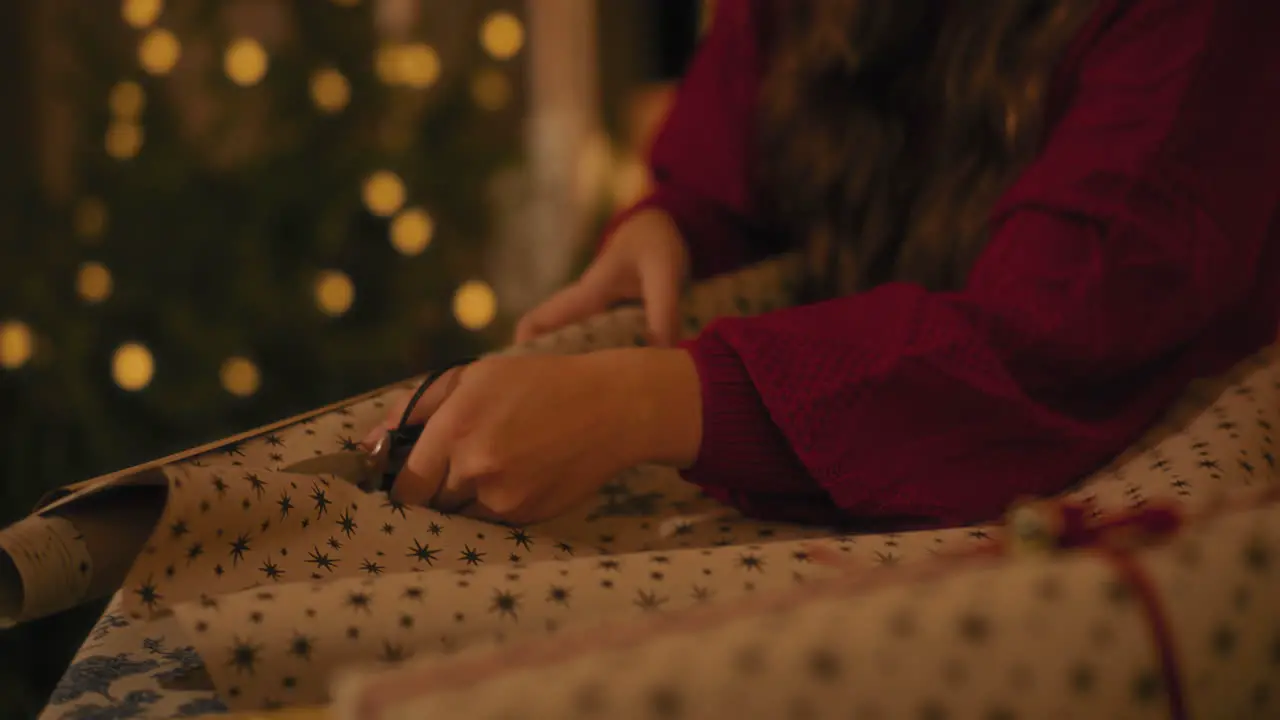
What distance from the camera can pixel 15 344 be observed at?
48.2 inches

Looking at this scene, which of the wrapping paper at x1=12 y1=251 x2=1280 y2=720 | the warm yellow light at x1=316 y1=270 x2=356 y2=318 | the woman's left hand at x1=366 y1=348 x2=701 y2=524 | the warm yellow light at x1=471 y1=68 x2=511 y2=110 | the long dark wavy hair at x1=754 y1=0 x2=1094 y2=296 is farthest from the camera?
the warm yellow light at x1=471 y1=68 x2=511 y2=110

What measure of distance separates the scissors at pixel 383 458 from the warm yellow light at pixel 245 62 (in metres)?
0.96

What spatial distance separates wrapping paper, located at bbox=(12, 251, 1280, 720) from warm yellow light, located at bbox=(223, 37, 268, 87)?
0.88 metres

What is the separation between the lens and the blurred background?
1.24 metres

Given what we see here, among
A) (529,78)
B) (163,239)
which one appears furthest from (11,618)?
(529,78)

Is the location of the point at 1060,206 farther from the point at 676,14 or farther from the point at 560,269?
the point at 676,14

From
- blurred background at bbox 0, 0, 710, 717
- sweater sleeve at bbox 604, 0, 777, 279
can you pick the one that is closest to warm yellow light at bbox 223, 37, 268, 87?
→ blurred background at bbox 0, 0, 710, 717

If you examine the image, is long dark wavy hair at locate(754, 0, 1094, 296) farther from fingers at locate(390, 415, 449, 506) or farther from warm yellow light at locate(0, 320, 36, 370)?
warm yellow light at locate(0, 320, 36, 370)

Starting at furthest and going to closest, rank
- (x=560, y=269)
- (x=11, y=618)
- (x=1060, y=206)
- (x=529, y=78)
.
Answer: (x=529, y=78)
(x=560, y=269)
(x=1060, y=206)
(x=11, y=618)

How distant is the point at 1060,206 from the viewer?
0.53 metres

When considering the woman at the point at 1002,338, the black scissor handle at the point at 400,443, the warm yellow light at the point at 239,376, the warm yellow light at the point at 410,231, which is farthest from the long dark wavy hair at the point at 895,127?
the warm yellow light at the point at 239,376

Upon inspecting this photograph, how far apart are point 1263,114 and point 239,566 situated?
584 millimetres

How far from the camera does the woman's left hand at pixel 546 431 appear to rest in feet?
1.49

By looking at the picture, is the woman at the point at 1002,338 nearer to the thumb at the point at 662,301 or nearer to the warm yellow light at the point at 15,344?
the thumb at the point at 662,301
